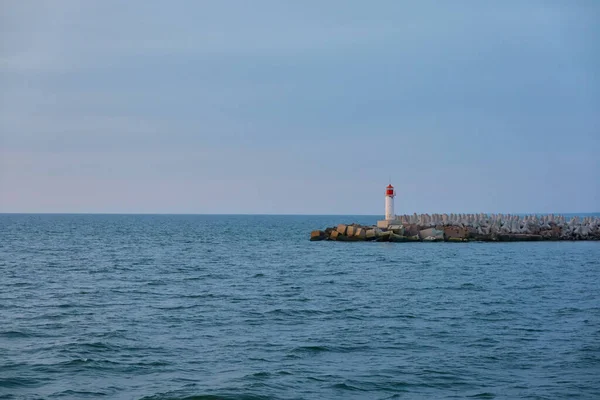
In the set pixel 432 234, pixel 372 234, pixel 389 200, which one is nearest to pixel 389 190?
pixel 389 200

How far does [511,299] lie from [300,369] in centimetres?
1095

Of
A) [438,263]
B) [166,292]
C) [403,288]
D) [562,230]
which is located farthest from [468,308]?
[562,230]

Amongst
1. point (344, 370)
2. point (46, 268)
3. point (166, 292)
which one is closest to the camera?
point (344, 370)

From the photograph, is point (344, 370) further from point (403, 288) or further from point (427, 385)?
point (403, 288)

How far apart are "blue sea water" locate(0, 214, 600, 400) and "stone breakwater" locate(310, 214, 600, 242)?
20.4 meters

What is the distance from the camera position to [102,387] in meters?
11.1

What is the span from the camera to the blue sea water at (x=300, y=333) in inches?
442

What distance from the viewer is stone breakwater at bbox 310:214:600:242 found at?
51.5 meters

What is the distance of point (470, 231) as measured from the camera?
52812 mm

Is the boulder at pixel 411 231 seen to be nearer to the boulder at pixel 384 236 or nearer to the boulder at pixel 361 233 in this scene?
the boulder at pixel 384 236

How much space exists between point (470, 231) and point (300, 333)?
39487 mm

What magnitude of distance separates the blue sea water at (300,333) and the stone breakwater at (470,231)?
66.9ft

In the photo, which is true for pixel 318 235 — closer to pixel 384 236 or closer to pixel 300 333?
pixel 384 236

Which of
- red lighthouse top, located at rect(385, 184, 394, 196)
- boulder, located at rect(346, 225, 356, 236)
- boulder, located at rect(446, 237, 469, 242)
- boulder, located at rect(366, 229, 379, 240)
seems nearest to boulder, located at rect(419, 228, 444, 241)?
boulder, located at rect(446, 237, 469, 242)
